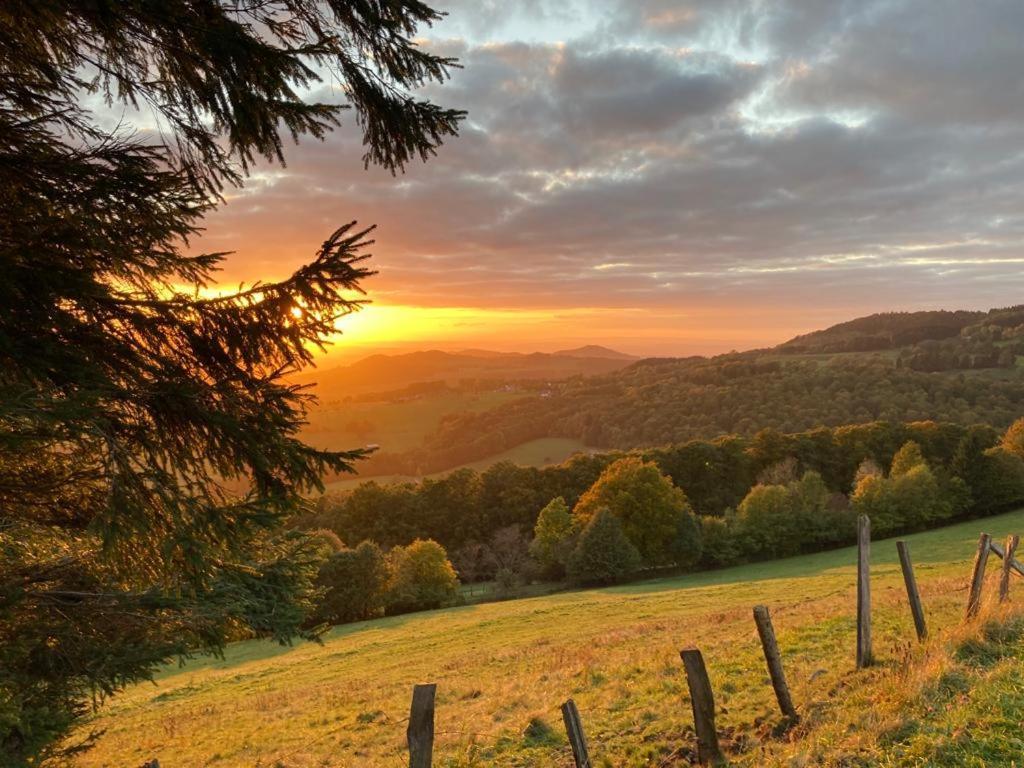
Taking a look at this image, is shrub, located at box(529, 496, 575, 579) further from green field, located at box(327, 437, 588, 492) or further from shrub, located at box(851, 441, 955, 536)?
green field, located at box(327, 437, 588, 492)

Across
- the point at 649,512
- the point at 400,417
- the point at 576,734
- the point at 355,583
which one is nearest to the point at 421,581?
the point at 355,583

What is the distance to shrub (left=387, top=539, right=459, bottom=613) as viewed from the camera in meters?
48.2

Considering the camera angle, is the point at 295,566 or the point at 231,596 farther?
the point at 295,566

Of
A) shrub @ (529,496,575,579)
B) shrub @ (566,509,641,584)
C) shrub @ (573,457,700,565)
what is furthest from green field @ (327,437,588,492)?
shrub @ (566,509,641,584)

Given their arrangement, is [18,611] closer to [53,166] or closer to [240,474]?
[240,474]

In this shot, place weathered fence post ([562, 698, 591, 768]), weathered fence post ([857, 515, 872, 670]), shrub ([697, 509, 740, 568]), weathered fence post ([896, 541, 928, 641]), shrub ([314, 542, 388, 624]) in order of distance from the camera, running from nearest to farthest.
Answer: weathered fence post ([562, 698, 591, 768])
weathered fence post ([857, 515, 872, 670])
weathered fence post ([896, 541, 928, 641])
shrub ([314, 542, 388, 624])
shrub ([697, 509, 740, 568])

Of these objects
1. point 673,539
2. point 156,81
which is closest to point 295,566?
point 156,81

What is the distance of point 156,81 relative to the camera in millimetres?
4887

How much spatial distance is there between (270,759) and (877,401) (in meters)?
115

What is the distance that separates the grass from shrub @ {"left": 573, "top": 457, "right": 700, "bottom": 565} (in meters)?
24.8

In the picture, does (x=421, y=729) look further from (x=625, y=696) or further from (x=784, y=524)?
(x=784, y=524)

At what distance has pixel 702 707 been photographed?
7113 millimetres

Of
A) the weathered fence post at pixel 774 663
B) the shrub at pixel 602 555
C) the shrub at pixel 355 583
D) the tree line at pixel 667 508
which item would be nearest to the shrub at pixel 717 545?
the tree line at pixel 667 508

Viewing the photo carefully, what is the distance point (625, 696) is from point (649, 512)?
45.7 meters
